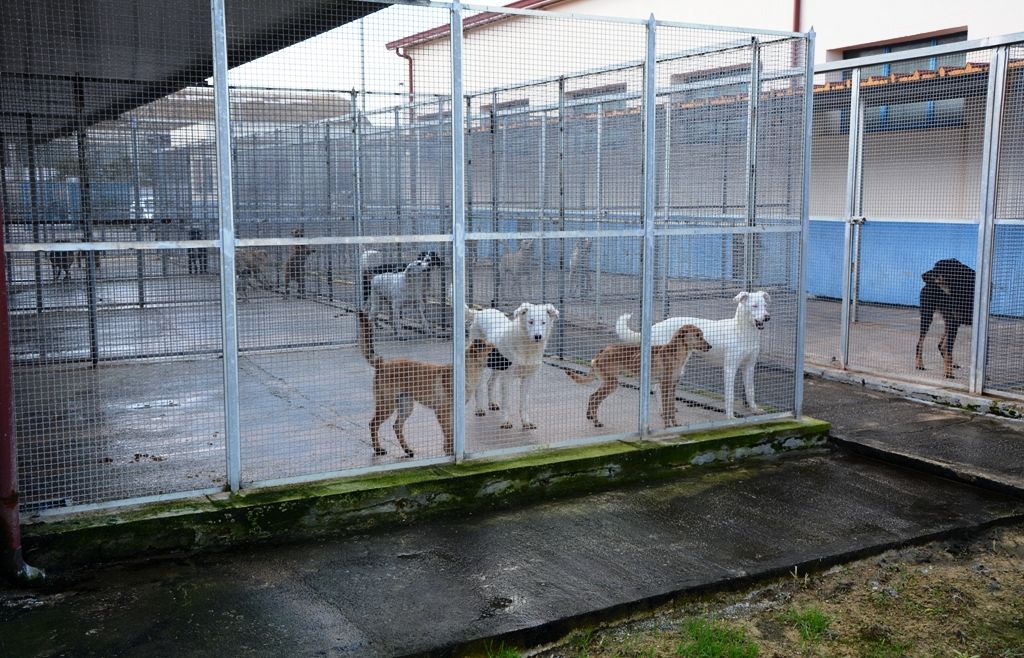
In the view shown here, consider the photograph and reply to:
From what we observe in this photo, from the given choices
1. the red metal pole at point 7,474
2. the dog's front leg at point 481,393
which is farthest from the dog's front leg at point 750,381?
the red metal pole at point 7,474

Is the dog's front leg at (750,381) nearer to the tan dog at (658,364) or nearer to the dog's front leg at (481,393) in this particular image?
the tan dog at (658,364)

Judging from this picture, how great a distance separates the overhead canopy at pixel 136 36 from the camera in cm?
516

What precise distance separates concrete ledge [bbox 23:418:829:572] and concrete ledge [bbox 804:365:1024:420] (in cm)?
212

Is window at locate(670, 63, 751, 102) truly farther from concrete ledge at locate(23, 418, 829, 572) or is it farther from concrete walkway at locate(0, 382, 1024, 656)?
concrete walkway at locate(0, 382, 1024, 656)

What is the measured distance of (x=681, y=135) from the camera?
8.99m

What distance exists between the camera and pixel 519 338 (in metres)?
6.16

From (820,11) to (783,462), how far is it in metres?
10.6

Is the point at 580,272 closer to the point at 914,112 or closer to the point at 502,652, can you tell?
the point at 914,112

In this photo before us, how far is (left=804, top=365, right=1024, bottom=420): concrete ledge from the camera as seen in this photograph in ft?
24.0

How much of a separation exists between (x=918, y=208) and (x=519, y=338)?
8.98 metres

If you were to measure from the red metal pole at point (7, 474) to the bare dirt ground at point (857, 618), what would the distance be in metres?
2.32

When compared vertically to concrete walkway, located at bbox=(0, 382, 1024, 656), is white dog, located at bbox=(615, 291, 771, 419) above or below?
above

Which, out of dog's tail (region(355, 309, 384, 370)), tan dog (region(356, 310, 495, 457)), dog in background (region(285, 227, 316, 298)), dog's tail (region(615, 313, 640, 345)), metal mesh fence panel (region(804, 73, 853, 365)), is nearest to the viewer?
tan dog (region(356, 310, 495, 457))

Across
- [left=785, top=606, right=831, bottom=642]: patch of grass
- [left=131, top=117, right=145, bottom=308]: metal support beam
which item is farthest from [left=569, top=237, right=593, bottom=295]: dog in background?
[left=785, top=606, right=831, bottom=642]: patch of grass
